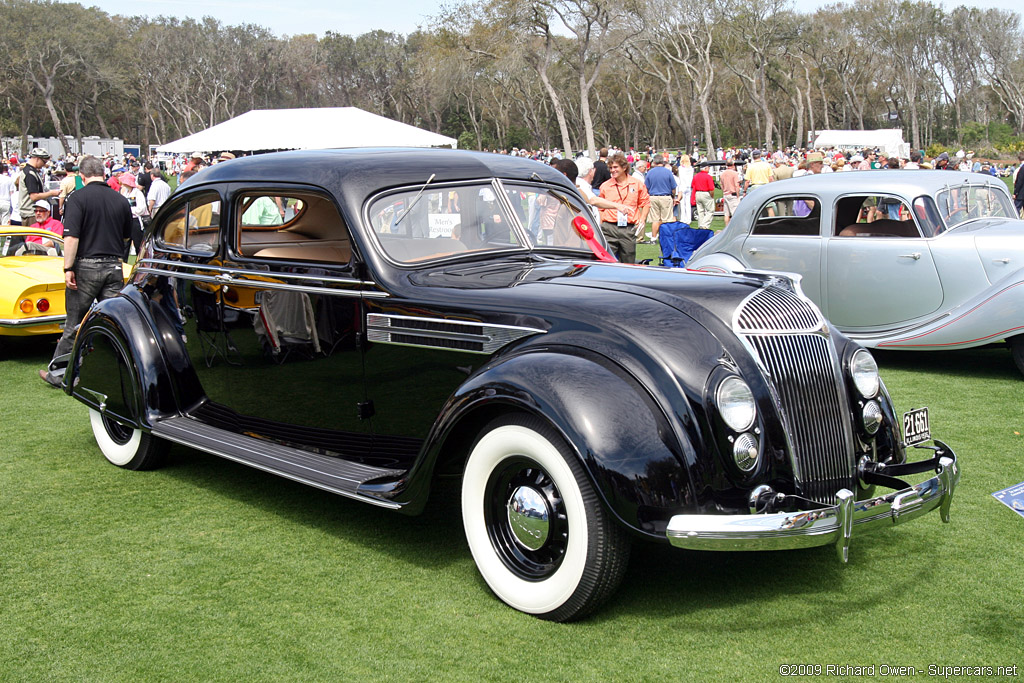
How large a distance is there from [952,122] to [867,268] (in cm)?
8187

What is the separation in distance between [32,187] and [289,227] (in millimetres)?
11919

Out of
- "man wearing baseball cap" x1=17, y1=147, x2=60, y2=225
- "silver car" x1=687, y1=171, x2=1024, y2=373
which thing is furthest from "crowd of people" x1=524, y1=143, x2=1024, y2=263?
"man wearing baseball cap" x1=17, y1=147, x2=60, y2=225

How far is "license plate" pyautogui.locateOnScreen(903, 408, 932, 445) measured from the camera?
3.95 meters

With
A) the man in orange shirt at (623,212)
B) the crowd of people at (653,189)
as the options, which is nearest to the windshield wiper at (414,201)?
the crowd of people at (653,189)

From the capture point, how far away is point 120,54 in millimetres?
71562

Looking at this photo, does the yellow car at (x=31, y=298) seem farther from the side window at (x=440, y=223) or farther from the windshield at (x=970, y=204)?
the windshield at (x=970, y=204)

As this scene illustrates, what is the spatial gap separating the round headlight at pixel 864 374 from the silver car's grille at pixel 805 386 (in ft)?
0.49

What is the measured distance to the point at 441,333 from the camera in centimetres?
397

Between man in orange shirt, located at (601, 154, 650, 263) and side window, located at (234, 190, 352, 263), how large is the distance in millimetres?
4571

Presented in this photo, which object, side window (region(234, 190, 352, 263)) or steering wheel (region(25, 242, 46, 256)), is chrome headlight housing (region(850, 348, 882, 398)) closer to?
side window (region(234, 190, 352, 263))

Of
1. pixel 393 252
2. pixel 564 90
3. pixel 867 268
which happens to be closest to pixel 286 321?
pixel 393 252

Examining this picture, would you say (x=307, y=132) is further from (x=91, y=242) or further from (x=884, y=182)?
(x=884, y=182)

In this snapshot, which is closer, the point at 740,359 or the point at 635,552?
the point at 740,359

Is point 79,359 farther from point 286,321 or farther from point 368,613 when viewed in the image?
point 368,613
